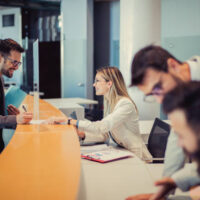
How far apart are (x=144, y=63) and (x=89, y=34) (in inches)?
221

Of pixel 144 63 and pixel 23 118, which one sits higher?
pixel 144 63

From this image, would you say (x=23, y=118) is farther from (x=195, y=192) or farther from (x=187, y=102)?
(x=187, y=102)

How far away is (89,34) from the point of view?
21.7ft

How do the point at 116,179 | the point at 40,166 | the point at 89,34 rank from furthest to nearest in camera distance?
the point at 89,34, the point at 116,179, the point at 40,166

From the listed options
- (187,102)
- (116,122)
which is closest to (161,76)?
(187,102)

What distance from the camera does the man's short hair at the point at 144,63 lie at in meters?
1.16

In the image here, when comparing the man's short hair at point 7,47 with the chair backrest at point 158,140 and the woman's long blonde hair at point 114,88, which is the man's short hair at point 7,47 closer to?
the woman's long blonde hair at point 114,88

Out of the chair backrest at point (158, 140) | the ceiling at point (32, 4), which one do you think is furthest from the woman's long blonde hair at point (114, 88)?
the ceiling at point (32, 4)

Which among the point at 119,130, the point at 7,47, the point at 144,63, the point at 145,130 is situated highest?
the point at 7,47

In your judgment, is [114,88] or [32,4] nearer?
[114,88]

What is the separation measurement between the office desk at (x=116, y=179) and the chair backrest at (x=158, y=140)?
1.64 feet

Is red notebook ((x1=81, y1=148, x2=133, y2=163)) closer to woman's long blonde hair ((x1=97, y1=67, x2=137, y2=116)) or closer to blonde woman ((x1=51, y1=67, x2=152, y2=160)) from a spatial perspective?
blonde woman ((x1=51, y1=67, x2=152, y2=160))

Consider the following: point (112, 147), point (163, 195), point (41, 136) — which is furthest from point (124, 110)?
point (163, 195)

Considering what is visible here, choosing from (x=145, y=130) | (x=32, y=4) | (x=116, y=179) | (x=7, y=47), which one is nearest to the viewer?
(x=116, y=179)
